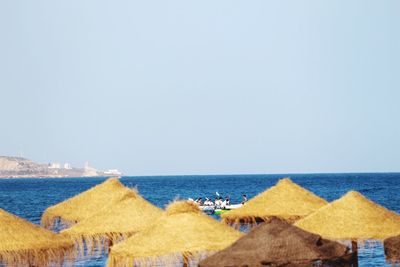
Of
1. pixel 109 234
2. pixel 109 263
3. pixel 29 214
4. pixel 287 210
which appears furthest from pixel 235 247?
pixel 29 214

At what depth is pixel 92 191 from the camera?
2369cm

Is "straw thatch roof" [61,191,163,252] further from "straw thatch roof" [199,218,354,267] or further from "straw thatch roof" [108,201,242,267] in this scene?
"straw thatch roof" [199,218,354,267]

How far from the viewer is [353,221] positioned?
63.2 feet

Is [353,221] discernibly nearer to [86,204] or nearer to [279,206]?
[279,206]

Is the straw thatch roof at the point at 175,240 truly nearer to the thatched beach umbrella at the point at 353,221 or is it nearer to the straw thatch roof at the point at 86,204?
the thatched beach umbrella at the point at 353,221

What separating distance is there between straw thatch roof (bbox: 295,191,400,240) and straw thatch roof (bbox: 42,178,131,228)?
6006 millimetres

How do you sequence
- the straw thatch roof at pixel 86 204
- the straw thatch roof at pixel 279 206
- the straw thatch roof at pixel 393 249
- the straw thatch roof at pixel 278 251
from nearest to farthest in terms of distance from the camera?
the straw thatch roof at pixel 278 251 < the straw thatch roof at pixel 393 249 < the straw thatch roof at pixel 279 206 < the straw thatch roof at pixel 86 204

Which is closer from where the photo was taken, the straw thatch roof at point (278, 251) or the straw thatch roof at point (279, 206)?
the straw thatch roof at point (278, 251)

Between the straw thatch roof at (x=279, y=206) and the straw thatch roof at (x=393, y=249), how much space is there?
706cm

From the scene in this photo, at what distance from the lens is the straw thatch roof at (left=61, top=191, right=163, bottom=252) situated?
63.9ft

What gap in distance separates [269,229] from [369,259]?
19018 millimetres

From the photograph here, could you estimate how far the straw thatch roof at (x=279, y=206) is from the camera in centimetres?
2281

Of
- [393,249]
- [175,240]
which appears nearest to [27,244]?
[175,240]

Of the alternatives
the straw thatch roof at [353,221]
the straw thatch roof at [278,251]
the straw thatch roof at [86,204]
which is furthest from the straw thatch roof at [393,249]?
the straw thatch roof at [86,204]
